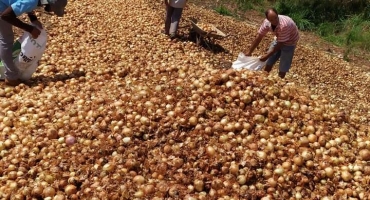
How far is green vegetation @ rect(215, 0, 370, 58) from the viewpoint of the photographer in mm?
12906

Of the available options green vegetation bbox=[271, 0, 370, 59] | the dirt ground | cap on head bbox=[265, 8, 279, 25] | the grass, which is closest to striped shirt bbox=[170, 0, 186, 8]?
cap on head bbox=[265, 8, 279, 25]

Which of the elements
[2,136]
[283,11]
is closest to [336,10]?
[283,11]

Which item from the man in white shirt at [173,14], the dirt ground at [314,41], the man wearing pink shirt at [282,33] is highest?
the man wearing pink shirt at [282,33]

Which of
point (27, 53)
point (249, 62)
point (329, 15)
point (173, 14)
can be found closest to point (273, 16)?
point (249, 62)

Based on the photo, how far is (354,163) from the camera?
3775 mm

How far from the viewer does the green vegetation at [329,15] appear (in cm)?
1291

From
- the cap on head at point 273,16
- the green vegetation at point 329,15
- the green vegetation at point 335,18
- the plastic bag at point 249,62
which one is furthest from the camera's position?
the green vegetation at point 329,15

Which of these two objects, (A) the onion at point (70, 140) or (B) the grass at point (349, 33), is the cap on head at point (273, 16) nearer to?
(A) the onion at point (70, 140)

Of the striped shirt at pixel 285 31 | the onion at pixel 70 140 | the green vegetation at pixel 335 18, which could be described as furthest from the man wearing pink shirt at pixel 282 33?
the green vegetation at pixel 335 18

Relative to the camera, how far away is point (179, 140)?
3859 mm

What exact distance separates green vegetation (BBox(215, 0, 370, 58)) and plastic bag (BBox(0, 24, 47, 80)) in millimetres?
8955

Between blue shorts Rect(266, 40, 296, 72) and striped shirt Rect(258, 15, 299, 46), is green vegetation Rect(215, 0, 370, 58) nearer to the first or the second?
blue shorts Rect(266, 40, 296, 72)

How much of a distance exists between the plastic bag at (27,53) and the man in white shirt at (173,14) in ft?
12.0

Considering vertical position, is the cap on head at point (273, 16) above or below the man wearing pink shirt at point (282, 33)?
above
